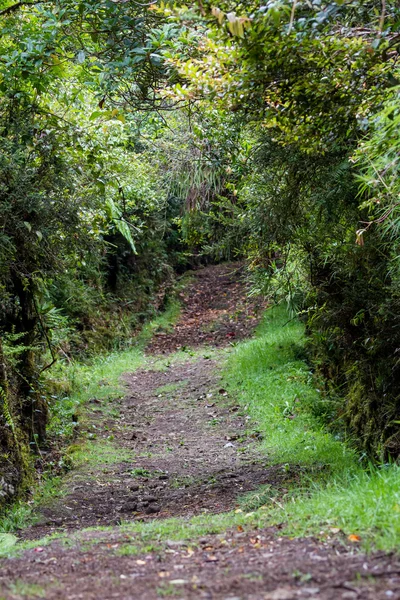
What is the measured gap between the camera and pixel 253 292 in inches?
363

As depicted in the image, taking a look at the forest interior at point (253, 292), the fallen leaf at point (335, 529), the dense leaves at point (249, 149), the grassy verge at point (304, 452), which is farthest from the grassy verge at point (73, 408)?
the fallen leaf at point (335, 529)

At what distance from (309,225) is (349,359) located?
1823 mm

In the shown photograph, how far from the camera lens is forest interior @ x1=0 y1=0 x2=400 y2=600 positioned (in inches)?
137

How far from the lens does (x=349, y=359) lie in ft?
24.6

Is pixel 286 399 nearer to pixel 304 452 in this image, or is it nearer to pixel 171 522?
pixel 304 452

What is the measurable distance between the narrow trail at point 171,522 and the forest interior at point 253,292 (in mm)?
24

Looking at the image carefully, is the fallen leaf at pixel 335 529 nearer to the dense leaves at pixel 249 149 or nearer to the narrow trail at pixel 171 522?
the narrow trail at pixel 171 522

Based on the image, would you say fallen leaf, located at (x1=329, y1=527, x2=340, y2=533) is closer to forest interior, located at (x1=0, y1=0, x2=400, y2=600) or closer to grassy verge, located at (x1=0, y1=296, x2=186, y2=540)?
forest interior, located at (x1=0, y1=0, x2=400, y2=600)

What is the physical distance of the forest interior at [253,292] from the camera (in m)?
3.47

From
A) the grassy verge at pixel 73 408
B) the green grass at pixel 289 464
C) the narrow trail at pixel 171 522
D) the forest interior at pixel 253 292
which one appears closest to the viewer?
the narrow trail at pixel 171 522

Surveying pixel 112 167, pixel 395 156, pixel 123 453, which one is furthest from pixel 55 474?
pixel 395 156

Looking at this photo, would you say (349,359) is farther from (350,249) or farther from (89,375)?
(89,375)

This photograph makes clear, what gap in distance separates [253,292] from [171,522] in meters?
4.75

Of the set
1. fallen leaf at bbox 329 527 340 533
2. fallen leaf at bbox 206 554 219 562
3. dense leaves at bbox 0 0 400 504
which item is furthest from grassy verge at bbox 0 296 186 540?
fallen leaf at bbox 329 527 340 533
